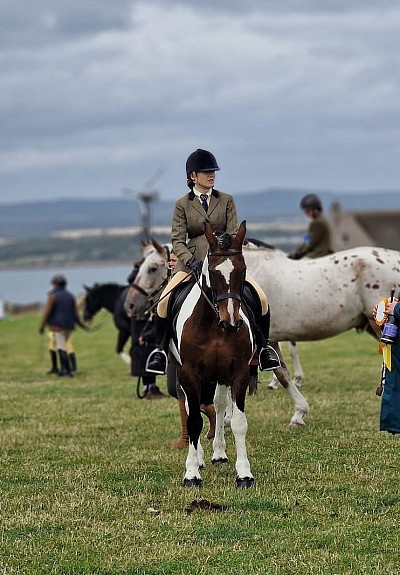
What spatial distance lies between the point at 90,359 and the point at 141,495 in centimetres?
1792

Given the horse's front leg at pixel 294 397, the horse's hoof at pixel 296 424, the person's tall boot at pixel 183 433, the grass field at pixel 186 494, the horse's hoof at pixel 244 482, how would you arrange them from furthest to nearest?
the horse's hoof at pixel 296 424, the horse's front leg at pixel 294 397, the person's tall boot at pixel 183 433, the horse's hoof at pixel 244 482, the grass field at pixel 186 494

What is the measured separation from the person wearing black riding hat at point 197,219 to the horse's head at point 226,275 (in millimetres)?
1054

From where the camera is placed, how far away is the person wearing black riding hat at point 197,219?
938cm

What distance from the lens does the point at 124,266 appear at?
19788cm

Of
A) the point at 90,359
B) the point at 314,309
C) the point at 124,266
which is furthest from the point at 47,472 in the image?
the point at 124,266

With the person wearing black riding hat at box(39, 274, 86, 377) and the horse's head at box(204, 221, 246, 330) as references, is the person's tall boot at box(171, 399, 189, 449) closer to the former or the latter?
the horse's head at box(204, 221, 246, 330)

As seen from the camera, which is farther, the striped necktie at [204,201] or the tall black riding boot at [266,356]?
the tall black riding boot at [266,356]

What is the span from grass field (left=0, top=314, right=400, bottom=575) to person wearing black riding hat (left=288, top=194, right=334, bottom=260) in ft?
7.13

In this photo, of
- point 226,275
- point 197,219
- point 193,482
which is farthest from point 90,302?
point 226,275

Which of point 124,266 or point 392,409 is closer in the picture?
point 392,409

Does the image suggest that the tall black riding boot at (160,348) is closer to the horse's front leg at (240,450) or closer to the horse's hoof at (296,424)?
the horse's front leg at (240,450)

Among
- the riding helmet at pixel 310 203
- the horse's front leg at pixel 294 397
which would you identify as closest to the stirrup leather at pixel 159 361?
the horse's front leg at pixel 294 397

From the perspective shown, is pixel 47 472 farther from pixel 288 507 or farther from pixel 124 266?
pixel 124 266

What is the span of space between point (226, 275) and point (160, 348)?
5.30 feet
